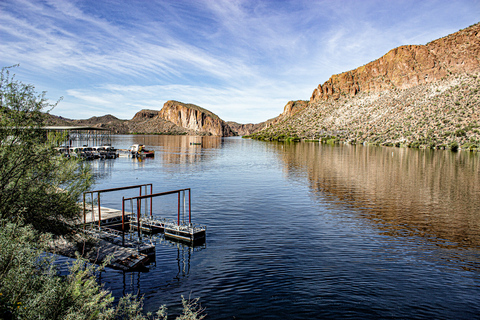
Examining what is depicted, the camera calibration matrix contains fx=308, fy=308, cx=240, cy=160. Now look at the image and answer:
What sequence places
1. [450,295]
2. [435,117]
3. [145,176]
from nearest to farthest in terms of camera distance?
[450,295]
[145,176]
[435,117]

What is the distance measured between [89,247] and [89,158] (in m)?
58.6

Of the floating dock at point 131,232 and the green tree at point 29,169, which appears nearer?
the green tree at point 29,169

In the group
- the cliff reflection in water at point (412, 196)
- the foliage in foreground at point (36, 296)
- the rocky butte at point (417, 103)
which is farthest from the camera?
the rocky butte at point (417, 103)

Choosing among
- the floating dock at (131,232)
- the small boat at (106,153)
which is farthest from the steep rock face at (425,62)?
the floating dock at (131,232)

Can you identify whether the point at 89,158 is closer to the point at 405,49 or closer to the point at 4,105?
the point at 4,105

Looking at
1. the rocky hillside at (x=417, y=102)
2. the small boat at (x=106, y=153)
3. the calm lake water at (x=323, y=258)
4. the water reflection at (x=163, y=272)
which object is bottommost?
the water reflection at (x=163, y=272)

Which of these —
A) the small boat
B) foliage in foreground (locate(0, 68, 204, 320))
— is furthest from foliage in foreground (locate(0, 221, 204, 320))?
the small boat

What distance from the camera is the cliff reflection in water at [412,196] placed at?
22344 mm

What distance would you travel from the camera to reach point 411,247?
18766 mm

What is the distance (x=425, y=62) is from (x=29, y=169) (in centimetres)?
18624

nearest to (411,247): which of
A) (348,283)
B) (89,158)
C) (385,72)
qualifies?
(348,283)

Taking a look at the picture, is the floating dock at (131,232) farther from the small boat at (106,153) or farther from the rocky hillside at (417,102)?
the rocky hillside at (417,102)

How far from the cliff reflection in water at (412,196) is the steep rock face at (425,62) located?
349 ft

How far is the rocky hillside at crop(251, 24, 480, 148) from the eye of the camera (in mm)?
110875
